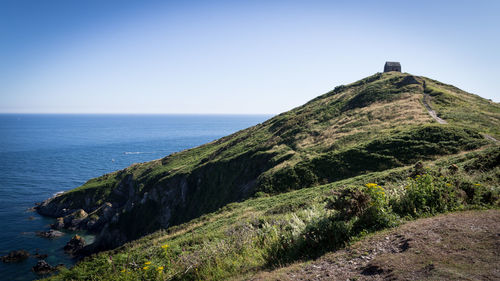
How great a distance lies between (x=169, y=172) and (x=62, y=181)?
188 ft

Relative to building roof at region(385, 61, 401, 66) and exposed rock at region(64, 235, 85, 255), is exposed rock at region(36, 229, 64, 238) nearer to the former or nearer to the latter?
exposed rock at region(64, 235, 85, 255)

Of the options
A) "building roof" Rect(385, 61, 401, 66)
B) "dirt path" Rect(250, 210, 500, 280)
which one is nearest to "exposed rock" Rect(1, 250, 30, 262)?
"dirt path" Rect(250, 210, 500, 280)

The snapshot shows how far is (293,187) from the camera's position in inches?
1277

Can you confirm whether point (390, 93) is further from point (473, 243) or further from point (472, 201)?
point (473, 243)

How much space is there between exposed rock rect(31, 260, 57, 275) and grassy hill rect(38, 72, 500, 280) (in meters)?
10.9

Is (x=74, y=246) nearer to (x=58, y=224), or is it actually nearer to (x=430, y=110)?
(x=58, y=224)

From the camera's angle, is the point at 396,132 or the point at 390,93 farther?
the point at 390,93

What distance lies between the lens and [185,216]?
45.7 m

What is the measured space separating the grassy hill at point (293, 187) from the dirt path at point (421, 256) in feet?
2.47

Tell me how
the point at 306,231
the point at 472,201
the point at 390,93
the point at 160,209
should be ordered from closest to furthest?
1. the point at 306,231
2. the point at 472,201
3. the point at 160,209
4. the point at 390,93

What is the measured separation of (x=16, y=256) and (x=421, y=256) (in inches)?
2256

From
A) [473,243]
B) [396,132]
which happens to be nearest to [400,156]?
[396,132]

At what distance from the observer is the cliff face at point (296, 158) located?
104 ft

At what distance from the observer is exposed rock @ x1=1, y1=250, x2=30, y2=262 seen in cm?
3988
